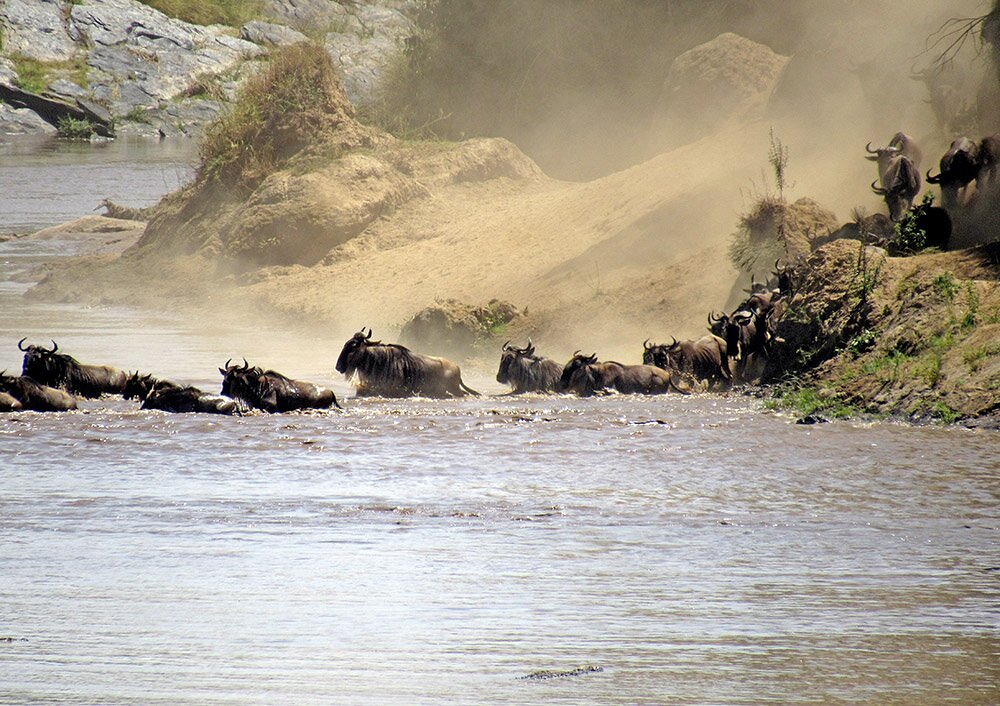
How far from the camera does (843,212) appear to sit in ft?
55.3

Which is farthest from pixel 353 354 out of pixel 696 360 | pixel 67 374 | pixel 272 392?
pixel 696 360

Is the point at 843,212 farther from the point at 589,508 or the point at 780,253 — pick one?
the point at 589,508

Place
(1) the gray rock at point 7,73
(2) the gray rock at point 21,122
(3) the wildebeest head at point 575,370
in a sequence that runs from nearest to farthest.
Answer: (3) the wildebeest head at point 575,370
(2) the gray rock at point 21,122
(1) the gray rock at point 7,73

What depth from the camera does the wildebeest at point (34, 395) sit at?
11.1 meters

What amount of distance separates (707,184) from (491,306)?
164 inches

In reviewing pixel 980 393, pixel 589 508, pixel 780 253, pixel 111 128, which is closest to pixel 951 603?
pixel 589 508

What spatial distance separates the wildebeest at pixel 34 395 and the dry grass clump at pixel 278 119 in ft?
40.9

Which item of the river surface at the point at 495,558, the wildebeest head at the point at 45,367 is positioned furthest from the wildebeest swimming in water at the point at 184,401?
the wildebeest head at the point at 45,367

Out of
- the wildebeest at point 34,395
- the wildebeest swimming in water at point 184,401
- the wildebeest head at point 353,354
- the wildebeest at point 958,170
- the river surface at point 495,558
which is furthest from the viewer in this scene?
the wildebeest at point 958,170

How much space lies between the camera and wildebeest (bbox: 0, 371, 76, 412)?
11.1 metres

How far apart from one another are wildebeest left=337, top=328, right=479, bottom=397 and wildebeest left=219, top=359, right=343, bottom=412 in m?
1.19

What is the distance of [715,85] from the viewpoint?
2334 cm

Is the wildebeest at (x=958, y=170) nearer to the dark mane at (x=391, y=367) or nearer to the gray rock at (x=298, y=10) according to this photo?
the dark mane at (x=391, y=367)

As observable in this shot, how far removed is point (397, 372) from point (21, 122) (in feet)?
165
